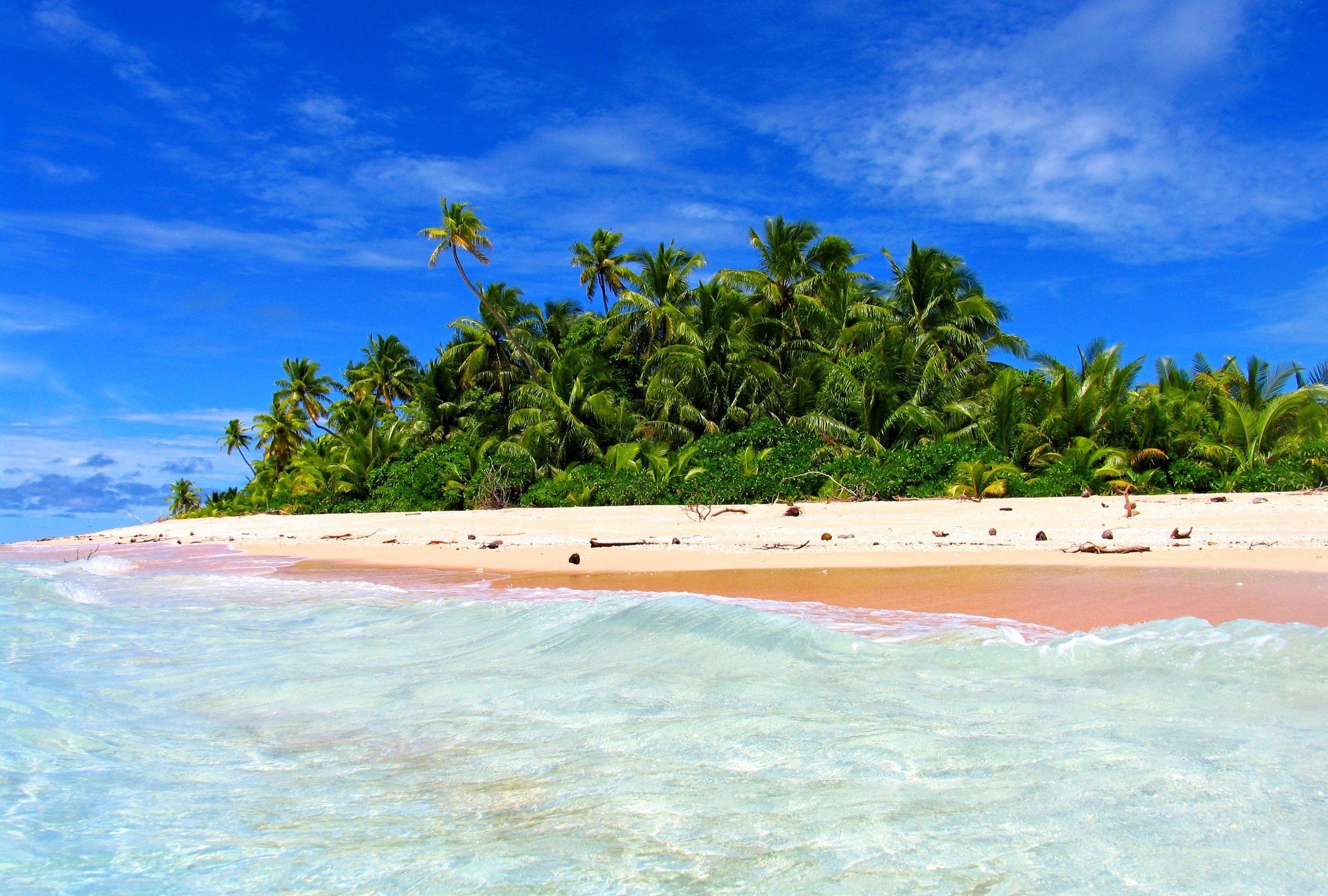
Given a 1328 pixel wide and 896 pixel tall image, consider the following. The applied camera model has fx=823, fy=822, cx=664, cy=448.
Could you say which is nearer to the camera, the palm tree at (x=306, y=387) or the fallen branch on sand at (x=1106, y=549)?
the fallen branch on sand at (x=1106, y=549)

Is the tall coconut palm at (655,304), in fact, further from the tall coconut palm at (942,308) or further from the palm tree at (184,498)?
the palm tree at (184,498)

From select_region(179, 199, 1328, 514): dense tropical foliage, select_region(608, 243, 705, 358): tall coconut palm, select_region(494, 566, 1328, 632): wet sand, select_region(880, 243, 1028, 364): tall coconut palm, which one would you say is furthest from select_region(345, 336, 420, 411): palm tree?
select_region(494, 566, 1328, 632): wet sand

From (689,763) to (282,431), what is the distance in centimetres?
4621

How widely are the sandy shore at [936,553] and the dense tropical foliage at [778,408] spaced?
1.72 metres

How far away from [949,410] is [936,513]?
552 cm

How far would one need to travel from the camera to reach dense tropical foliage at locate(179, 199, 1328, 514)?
45.5ft

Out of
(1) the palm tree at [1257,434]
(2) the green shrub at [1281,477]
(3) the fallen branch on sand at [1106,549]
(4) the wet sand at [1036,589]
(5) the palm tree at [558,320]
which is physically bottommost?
(4) the wet sand at [1036,589]

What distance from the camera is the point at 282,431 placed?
145 ft

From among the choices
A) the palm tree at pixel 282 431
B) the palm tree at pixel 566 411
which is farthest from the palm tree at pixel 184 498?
the palm tree at pixel 566 411

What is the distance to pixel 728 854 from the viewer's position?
204cm

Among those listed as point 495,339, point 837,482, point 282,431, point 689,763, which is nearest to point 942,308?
point 837,482

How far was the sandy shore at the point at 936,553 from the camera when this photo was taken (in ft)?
19.7

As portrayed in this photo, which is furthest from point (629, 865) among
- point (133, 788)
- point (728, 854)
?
point (133, 788)

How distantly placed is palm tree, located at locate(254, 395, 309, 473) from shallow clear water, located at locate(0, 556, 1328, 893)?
4242 centimetres
